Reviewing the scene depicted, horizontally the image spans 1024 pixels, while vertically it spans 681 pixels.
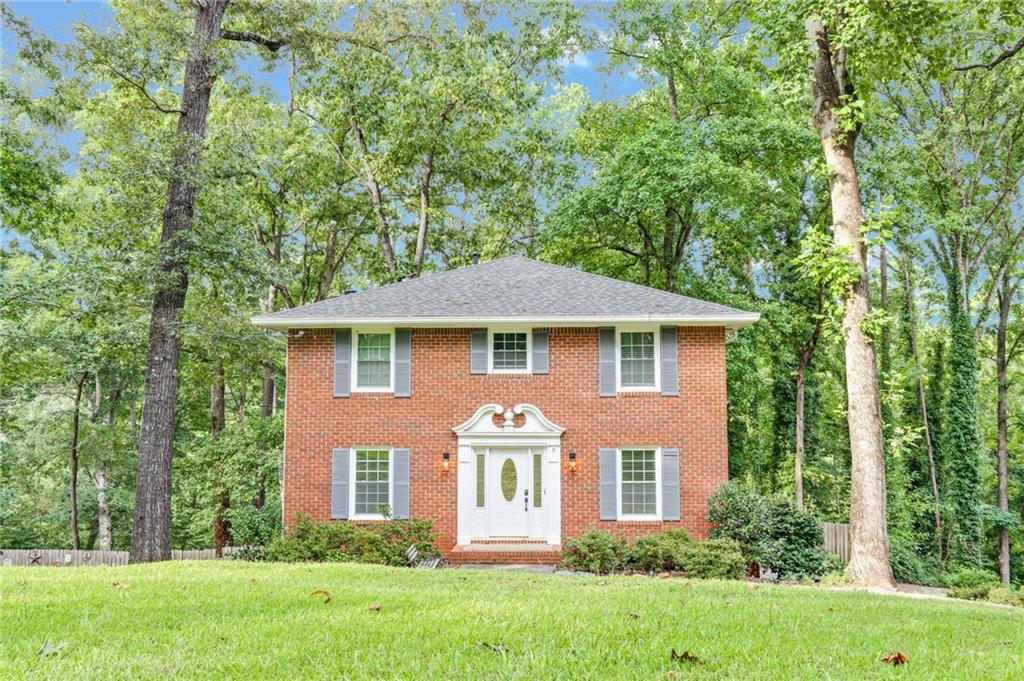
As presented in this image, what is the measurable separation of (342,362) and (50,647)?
39.3 ft

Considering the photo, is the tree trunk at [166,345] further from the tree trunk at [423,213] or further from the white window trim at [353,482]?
the tree trunk at [423,213]

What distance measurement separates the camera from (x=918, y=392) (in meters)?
25.3

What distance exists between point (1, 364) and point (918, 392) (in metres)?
27.0

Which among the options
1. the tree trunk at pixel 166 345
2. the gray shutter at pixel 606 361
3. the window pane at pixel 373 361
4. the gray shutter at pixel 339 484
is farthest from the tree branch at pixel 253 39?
the gray shutter at pixel 606 361

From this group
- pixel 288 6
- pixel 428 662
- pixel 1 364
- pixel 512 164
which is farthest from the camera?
pixel 512 164

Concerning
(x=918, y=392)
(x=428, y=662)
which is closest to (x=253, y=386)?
(x=918, y=392)

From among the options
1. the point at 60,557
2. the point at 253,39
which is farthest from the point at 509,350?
the point at 60,557

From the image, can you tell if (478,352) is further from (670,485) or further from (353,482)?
(670,485)

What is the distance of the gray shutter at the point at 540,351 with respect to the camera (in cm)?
1647

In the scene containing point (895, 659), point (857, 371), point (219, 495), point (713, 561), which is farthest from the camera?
point (219, 495)

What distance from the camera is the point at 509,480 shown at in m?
16.3

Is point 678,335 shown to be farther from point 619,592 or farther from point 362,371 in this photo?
point 619,592

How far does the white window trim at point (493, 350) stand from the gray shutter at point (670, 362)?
2691 mm

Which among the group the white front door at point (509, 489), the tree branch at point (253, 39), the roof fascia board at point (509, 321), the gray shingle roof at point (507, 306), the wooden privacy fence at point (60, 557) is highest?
the tree branch at point (253, 39)
